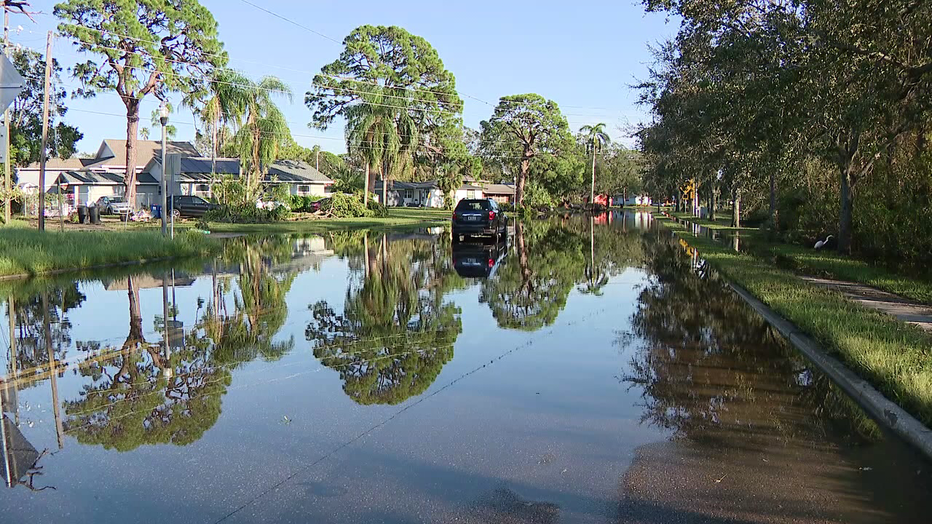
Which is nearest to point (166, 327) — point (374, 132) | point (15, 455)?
point (15, 455)

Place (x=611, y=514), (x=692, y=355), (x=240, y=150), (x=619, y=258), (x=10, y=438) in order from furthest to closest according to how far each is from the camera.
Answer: (x=240, y=150) → (x=619, y=258) → (x=692, y=355) → (x=10, y=438) → (x=611, y=514)

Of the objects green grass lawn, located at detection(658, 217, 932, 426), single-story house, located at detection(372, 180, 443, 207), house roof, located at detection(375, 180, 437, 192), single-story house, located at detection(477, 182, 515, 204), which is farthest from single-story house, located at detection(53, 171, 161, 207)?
single-story house, located at detection(477, 182, 515, 204)

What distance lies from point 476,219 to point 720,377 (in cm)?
2260

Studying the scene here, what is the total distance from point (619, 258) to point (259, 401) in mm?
19903

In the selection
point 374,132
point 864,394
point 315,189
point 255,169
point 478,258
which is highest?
point 374,132

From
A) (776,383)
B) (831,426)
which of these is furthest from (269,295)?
(831,426)

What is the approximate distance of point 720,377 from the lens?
879 centimetres

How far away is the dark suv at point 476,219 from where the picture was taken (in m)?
31.0

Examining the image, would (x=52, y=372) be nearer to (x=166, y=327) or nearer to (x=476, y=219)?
(x=166, y=327)

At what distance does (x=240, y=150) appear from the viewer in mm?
46094

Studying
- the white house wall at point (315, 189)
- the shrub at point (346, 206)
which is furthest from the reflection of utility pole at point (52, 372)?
the white house wall at point (315, 189)

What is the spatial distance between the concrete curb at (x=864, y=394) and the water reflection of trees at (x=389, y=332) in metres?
4.54

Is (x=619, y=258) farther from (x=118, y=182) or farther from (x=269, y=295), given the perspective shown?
(x=118, y=182)

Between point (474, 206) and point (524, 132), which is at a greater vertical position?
point (524, 132)
